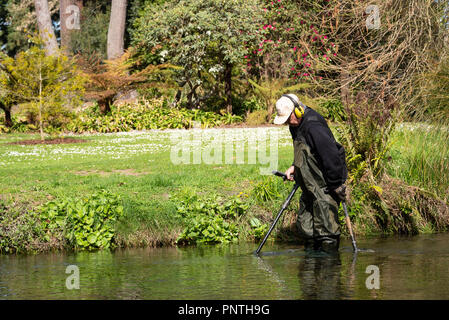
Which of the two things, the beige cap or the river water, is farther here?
the beige cap

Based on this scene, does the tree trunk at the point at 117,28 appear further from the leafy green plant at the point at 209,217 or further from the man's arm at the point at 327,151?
the man's arm at the point at 327,151

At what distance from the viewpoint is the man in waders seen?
8078mm

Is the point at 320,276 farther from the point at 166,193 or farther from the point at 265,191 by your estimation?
the point at 166,193

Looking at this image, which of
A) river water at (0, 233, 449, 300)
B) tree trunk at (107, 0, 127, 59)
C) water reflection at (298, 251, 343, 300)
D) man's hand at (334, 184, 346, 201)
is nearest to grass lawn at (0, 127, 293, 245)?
river water at (0, 233, 449, 300)

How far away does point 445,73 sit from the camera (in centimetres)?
1091

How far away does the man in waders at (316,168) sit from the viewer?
318 inches

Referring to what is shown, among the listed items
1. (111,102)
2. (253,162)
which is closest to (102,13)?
(111,102)

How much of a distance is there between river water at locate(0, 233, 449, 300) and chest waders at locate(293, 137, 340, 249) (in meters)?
0.38

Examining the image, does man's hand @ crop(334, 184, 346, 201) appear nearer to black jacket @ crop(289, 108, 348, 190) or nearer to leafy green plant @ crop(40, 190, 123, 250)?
black jacket @ crop(289, 108, 348, 190)

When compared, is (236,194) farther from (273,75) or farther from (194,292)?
(273,75)

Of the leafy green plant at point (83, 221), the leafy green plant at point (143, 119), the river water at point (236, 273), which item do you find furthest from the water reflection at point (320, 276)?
the leafy green plant at point (143, 119)

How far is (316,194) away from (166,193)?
11.8 feet

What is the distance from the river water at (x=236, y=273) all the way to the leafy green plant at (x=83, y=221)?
33 cm
